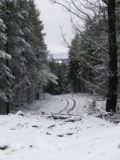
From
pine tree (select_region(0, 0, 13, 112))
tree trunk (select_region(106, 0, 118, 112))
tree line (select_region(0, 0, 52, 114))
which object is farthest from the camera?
tree line (select_region(0, 0, 52, 114))

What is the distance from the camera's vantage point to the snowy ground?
6.25 m

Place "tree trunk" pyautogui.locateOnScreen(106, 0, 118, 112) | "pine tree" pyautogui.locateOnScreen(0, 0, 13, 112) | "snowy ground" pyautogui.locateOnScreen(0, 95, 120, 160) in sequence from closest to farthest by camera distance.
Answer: "snowy ground" pyautogui.locateOnScreen(0, 95, 120, 160)
"tree trunk" pyautogui.locateOnScreen(106, 0, 118, 112)
"pine tree" pyautogui.locateOnScreen(0, 0, 13, 112)

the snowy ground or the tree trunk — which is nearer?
the snowy ground

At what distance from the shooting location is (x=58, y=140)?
802 cm

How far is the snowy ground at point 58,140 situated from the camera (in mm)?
6254

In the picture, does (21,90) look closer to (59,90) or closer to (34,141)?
(34,141)

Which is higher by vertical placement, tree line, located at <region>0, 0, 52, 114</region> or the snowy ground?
tree line, located at <region>0, 0, 52, 114</region>

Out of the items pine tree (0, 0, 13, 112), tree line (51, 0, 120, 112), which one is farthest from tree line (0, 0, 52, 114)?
tree line (51, 0, 120, 112)

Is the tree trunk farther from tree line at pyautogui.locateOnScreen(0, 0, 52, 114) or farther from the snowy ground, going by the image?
Result: tree line at pyautogui.locateOnScreen(0, 0, 52, 114)

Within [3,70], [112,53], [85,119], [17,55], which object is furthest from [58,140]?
[17,55]

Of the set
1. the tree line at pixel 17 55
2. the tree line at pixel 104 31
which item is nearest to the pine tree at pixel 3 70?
the tree line at pixel 17 55

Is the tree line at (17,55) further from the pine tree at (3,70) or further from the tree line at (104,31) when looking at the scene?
the tree line at (104,31)

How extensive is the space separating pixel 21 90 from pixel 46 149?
910 inches

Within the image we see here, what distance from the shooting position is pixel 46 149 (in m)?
7.21
